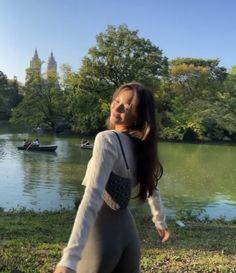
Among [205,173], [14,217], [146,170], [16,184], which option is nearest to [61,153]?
[205,173]

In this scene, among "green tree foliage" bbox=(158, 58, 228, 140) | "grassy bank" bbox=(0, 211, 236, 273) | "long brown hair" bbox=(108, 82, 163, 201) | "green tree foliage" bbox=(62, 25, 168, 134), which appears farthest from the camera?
"green tree foliage" bbox=(158, 58, 228, 140)

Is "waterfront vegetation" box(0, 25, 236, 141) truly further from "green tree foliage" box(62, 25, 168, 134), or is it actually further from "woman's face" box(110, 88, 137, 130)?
"woman's face" box(110, 88, 137, 130)

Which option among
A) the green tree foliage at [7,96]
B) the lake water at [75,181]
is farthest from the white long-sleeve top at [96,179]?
the green tree foliage at [7,96]

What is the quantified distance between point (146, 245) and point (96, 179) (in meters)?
4.18

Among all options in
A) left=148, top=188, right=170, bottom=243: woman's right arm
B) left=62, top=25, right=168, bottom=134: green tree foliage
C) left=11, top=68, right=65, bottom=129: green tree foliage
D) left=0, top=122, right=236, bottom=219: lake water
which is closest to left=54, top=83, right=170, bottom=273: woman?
left=148, top=188, right=170, bottom=243: woman's right arm

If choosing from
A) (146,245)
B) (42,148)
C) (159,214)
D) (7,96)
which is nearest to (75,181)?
(146,245)

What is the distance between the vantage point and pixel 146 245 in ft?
18.8

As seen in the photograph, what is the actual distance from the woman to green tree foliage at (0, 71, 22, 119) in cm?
6216

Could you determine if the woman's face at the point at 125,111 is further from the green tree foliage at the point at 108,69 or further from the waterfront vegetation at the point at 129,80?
the green tree foliage at the point at 108,69

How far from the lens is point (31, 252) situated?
4.69 meters

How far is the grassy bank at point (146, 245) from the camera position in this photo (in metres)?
4.32

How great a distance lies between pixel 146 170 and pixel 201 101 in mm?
44611

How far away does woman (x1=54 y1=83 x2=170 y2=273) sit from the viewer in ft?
5.69

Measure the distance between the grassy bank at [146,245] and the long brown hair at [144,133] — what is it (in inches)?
89.4
